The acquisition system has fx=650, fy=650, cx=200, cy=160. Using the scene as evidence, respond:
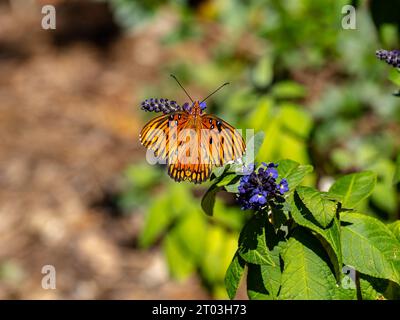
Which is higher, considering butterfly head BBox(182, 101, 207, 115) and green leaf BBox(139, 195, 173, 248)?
green leaf BBox(139, 195, 173, 248)

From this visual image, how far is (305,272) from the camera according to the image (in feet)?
6.23

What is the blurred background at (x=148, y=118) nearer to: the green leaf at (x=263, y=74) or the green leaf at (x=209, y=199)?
the green leaf at (x=263, y=74)

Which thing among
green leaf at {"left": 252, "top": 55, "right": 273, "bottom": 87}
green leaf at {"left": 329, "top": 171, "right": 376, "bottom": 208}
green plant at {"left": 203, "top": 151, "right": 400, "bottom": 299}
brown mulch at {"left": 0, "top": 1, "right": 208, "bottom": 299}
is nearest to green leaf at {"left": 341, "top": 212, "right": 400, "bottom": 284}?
green plant at {"left": 203, "top": 151, "right": 400, "bottom": 299}

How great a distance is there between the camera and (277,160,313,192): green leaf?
78.6 inches

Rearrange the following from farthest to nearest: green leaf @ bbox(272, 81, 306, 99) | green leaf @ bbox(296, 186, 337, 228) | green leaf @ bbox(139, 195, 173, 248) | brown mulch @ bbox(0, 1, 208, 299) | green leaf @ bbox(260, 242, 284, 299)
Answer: brown mulch @ bbox(0, 1, 208, 299)
green leaf @ bbox(272, 81, 306, 99)
green leaf @ bbox(139, 195, 173, 248)
green leaf @ bbox(260, 242, 284, 299)
green leaf @ bbox(296, 186, 337, 228)

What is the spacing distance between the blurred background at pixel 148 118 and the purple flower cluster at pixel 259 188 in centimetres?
61

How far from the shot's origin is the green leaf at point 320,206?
5.97 feet

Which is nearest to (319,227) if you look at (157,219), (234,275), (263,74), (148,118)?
(234,275)

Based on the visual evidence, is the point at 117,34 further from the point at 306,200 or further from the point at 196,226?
the point at 306,200

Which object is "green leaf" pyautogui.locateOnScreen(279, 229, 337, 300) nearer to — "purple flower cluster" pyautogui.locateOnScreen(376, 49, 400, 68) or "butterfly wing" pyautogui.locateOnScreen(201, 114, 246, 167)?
"butterfly wing" pyautogui.locateOnScreen(201, 114, 246, 167)

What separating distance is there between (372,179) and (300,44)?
219 centimetres

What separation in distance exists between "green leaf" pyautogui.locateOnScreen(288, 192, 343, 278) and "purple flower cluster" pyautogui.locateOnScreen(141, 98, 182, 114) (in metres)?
0.48

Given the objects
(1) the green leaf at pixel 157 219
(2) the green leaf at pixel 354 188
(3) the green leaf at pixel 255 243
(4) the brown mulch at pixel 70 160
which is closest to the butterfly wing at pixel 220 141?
(3) the green leaf at pixel 255 243

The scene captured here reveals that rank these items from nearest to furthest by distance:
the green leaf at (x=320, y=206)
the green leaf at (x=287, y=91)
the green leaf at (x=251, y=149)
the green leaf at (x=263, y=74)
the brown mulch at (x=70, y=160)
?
1. the green leaf at (x=320, y=206)
2. the green leaf at (x=251, y=149)
3. the green leaf at (x=287, y=91)
4. the green leaf at (x=263, y=74)
5. the brown mulch at (x=70, y=160)
